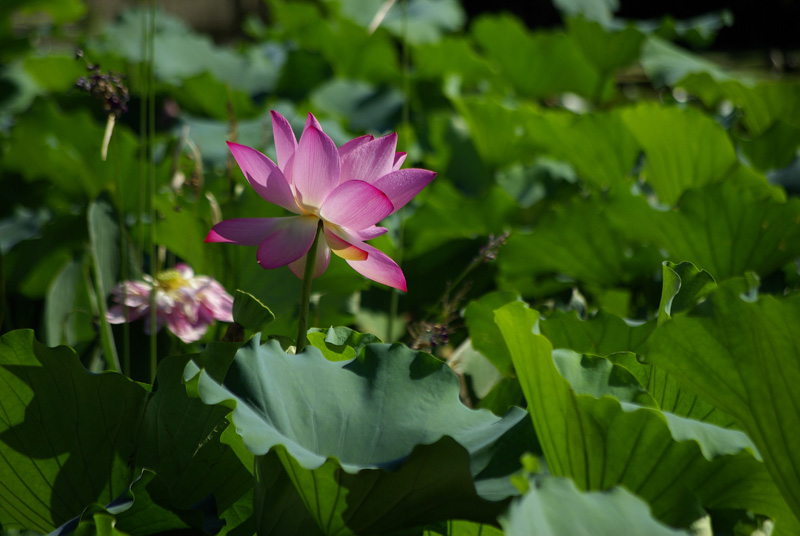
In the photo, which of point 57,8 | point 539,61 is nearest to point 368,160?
point 539,61

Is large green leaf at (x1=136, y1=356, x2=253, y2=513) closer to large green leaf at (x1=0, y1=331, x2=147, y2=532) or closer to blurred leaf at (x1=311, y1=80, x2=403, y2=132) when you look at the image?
large green leaf at (x1=0, y1=331, x2=147, y2=532)

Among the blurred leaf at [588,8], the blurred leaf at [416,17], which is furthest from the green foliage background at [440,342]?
the blurred leaf at [416,17]

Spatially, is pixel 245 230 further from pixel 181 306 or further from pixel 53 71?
pixel 53 71

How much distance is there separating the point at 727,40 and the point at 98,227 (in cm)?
820

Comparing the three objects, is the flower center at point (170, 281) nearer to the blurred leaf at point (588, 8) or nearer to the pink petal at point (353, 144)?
the pink petal at point (353, 144)

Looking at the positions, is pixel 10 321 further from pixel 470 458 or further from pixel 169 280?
pixel 470 458

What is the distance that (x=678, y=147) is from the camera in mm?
1190

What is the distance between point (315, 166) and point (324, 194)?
0.02 metres

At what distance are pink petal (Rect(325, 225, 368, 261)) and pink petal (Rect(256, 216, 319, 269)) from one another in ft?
0.04

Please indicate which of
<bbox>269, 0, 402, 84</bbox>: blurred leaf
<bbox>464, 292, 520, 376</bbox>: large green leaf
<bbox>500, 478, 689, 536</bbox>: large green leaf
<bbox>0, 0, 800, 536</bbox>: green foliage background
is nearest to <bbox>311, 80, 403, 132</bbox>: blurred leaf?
<bbox>0, 0, 800, 536</bbox>: green foliage background

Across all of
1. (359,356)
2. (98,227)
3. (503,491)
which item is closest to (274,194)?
(359,356)

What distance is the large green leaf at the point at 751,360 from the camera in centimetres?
47

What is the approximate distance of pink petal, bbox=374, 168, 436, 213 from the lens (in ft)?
1.70

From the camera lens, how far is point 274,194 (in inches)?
20.4
